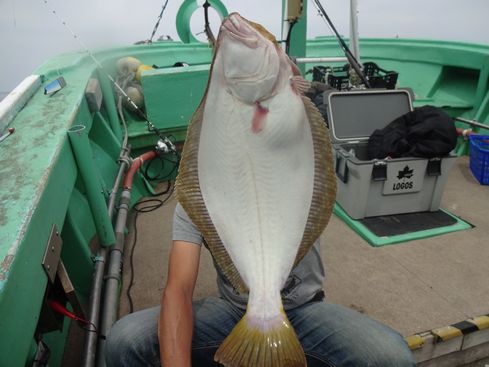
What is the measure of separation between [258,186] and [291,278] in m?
0.57

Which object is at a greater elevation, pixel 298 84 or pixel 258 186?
pixel 298 84

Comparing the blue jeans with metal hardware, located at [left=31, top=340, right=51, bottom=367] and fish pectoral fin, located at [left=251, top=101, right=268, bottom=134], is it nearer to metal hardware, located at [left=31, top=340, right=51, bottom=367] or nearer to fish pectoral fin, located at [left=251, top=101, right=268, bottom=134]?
metal hardware, located at [left=31, top=340, right=51, bottom=367]

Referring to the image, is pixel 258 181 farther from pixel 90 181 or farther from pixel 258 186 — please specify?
pixel 90 181

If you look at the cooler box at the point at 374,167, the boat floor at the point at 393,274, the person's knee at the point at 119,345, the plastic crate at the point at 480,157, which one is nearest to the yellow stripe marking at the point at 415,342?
the boat floor at the point at 393,274

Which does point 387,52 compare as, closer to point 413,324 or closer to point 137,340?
point 413,324

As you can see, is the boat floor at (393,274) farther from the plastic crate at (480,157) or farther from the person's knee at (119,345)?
the person's knee at (119,345)

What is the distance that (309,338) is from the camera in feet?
4.04

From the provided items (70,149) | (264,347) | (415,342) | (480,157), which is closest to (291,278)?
(264,347)

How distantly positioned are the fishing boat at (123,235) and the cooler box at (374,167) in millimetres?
217

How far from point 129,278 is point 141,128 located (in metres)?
1.65

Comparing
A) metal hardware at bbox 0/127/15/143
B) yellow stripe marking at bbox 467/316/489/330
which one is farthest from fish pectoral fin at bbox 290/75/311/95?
yellow stripe marking at bbox 467/316/489/330

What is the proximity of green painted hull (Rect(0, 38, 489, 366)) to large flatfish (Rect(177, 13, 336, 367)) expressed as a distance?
17.0 inches

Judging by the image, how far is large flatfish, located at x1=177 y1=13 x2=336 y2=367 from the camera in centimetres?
81

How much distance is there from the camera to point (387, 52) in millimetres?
5793
